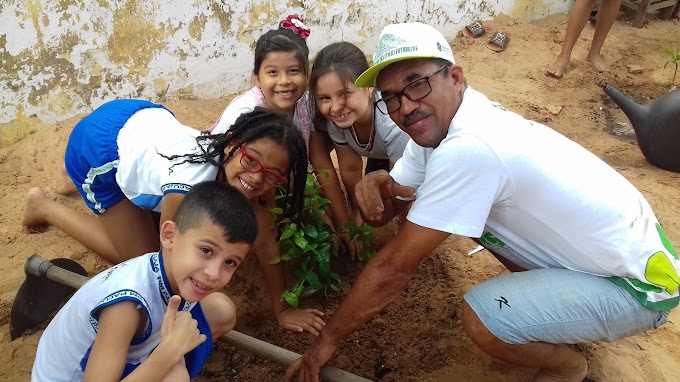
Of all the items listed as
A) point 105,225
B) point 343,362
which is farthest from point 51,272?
point 343,362

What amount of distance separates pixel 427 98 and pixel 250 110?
106 centimetres

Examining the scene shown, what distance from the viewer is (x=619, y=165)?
417cm

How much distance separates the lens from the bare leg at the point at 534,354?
212cm

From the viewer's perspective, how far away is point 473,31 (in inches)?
225

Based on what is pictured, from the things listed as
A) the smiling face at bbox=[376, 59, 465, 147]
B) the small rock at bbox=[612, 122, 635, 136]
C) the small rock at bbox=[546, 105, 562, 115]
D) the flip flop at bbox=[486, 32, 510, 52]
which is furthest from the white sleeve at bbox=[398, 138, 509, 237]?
the flip flop at bbox=[486, 32, 510, 52]

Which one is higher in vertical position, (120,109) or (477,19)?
(120,109)

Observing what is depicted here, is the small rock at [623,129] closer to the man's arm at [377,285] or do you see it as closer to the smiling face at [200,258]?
the man's arm at [377,285]

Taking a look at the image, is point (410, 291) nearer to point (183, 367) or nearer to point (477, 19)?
point (183, 367)

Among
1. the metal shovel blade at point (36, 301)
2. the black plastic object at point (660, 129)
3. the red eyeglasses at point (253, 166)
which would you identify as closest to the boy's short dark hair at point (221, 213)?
the red eyeglasses at point (253, 166)

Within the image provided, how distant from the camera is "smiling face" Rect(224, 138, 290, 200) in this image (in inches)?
92.1

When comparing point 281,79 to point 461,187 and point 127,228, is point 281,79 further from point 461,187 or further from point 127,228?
point 461,187

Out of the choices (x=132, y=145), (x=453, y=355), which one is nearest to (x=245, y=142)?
(x=132, y=145)

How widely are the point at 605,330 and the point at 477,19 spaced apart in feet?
14.4

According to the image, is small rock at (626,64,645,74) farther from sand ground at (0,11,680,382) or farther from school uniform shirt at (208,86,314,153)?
school uniform shirt at (208,86,314,153)
